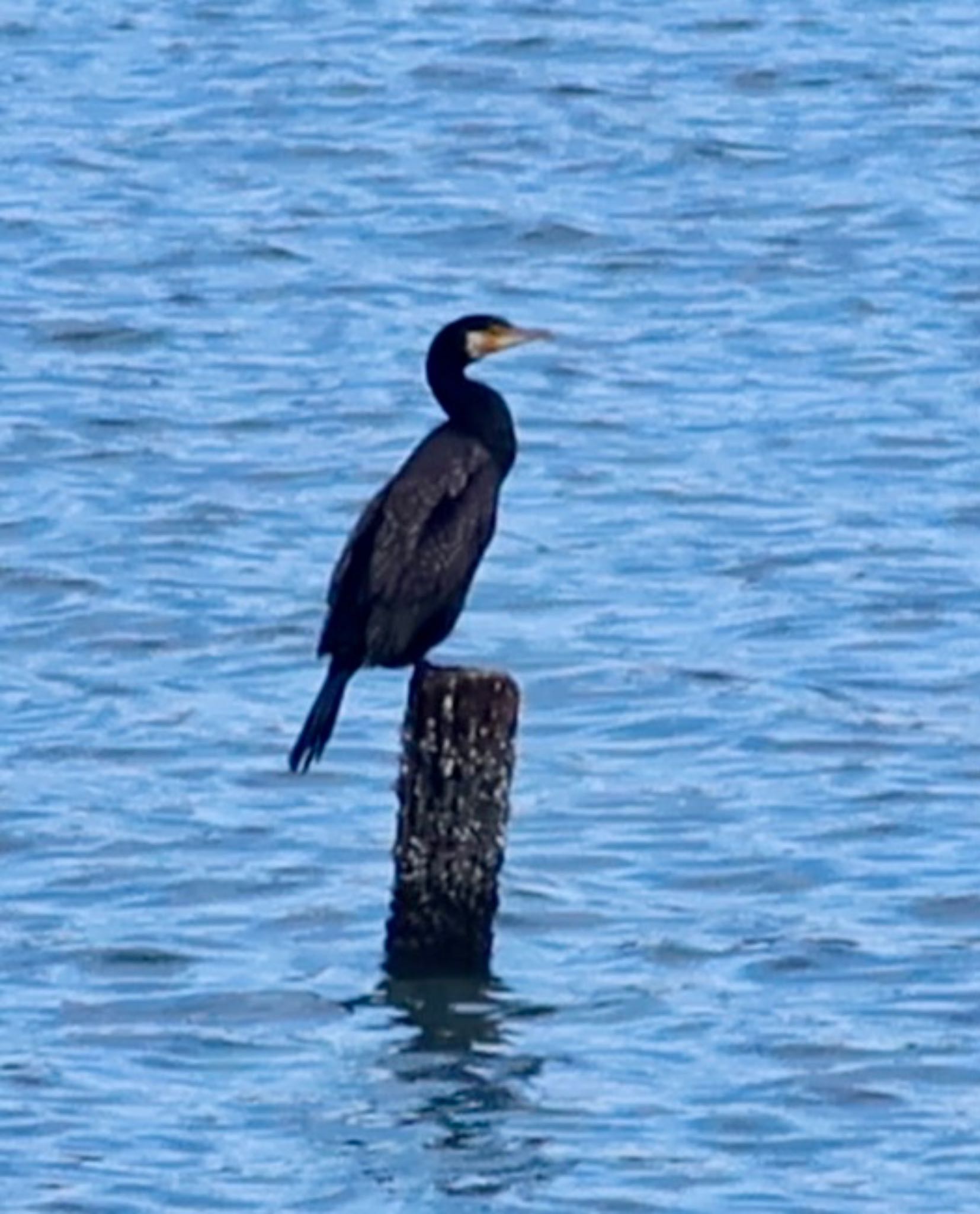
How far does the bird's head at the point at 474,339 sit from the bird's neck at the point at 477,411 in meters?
0.05

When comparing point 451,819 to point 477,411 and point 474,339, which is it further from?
point 474,339

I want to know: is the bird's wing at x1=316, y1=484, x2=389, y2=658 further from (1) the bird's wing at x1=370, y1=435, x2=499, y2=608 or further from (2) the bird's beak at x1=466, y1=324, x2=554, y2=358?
(2) the bird's beak at x1=466, y1=324, x2=554, y2=358

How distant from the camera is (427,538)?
1072 centimetres

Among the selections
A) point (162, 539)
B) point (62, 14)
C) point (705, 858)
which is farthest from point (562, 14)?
point (705, 858)

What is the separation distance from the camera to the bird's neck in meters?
11.1

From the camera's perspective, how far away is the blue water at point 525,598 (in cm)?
1025

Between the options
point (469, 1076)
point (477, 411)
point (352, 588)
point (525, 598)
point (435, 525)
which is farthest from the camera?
point (525, 598)

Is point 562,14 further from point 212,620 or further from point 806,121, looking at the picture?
point 212,620

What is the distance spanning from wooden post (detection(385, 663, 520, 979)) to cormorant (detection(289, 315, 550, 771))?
0.69ft

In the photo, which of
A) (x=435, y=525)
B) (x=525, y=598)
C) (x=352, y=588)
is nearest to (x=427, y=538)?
(x=435, y=525)

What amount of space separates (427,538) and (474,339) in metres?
0.66

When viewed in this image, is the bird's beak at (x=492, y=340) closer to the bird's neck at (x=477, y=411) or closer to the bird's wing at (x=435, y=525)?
the bird's neck at (x=477, y=411)

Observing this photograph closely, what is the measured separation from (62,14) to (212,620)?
9.50 metres

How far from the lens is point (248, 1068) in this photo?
412 inches
